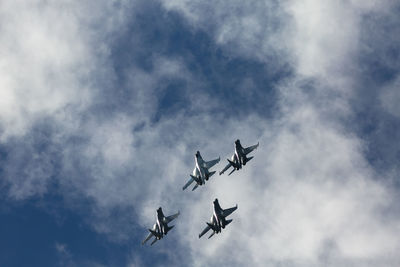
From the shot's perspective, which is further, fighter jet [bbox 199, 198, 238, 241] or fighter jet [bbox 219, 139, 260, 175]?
fighter jet [bbox 219, 139, 260, 175]

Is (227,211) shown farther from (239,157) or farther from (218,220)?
(239,157)

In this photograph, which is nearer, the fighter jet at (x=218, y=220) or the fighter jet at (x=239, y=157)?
the fighter jet at (x=218, y=220)

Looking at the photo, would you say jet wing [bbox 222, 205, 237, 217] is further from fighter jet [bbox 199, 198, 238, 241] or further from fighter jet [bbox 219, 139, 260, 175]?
fighter jet [bbox 219, 139, 260, 175]

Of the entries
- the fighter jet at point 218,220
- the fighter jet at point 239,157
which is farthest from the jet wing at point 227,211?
the fighter jet at point 239,157

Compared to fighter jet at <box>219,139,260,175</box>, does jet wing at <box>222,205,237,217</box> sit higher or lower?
lower

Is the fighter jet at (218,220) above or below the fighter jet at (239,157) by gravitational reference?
below

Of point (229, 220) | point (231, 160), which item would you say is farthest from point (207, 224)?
point (231, 160)

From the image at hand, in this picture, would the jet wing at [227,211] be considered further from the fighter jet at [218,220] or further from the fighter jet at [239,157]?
the fighter jet at [239,157]

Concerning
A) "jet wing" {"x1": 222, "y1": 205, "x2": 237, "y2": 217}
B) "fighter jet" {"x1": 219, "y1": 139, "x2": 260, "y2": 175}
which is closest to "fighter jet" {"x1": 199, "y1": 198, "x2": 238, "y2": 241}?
"jet wing" {"x1": 222, "y1": 205, "x2": 237, "y2": 217}

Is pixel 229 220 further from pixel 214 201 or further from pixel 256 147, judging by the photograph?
pixel 256 147

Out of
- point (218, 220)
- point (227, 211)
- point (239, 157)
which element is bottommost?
point (218, 220)

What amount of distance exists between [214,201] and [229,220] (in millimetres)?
8995

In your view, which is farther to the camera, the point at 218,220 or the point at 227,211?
the point at 227,211

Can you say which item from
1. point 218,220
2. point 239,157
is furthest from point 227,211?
point 239,157
